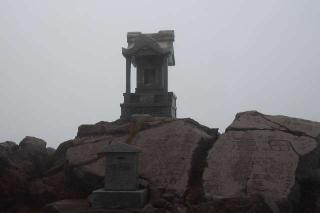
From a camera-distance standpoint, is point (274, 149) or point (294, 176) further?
point (274, 149)

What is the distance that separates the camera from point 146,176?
36.2 ft

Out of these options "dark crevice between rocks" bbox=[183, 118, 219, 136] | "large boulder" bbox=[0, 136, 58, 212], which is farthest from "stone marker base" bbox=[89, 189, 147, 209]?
"dark crevice between rocks" bbox=[183, 118, 219, 136]

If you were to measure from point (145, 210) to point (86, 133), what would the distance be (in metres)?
6.45

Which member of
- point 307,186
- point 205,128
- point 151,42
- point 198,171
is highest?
point 151,42

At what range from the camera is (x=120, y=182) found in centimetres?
998

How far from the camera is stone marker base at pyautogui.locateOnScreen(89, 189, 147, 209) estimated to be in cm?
956

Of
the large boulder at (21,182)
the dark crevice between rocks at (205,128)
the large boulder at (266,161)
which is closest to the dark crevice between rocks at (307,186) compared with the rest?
the large boulder at (266,161)

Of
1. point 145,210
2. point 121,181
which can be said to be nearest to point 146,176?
point 121,181

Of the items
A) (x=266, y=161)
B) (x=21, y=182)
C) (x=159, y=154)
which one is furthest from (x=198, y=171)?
(x=21, y=182)

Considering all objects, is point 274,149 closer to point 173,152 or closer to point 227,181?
point 227,181

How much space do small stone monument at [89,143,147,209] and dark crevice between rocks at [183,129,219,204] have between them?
4.46ft

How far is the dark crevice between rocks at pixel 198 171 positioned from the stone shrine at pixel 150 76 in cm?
543

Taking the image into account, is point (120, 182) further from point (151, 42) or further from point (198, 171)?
point (151, 42)

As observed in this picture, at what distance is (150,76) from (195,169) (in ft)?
29.2
